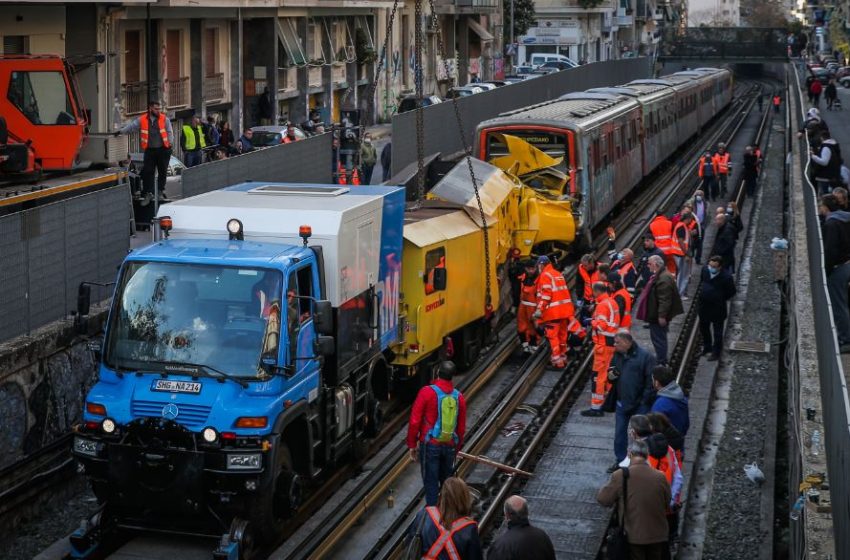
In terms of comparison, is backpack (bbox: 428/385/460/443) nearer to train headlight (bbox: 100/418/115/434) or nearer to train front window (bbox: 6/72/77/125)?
train headlight (bbox: 100/418/115/434)

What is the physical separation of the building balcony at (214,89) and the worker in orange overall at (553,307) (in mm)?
22348

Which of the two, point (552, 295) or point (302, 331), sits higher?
point (302, 331)

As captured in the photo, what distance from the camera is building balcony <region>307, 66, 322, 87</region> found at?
47.7m

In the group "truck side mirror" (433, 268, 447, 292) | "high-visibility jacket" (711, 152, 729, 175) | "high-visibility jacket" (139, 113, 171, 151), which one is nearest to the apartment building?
"high-visibility jacket" (139, 113, 171, 151)

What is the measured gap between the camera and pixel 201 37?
3888 centimetres

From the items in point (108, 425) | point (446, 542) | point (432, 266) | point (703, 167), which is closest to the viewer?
point (446, 542)

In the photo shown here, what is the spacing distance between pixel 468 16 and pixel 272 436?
5902 centimetres

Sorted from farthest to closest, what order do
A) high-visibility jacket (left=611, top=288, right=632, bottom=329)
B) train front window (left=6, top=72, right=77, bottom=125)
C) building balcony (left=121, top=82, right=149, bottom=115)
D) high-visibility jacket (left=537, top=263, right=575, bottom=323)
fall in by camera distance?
building balcony (left=121, top=82, right=149, bottom=115)
train front window (left=6, top=72, right=77, bottom=125)
high-visibility jacket (left=537, top=263, right=575, bottom=323)
high-visibility jacket (left=611, top=288, right=632, bottom=329)

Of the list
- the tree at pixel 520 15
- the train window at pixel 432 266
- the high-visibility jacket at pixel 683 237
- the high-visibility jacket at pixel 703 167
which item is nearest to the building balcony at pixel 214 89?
the high-visibility jacket at pixel 703 167

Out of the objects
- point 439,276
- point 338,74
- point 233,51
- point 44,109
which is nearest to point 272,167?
point 44,109

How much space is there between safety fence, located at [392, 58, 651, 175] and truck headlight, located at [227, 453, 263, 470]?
15.9 meters

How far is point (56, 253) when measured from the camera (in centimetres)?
1509

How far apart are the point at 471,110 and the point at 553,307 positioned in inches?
722

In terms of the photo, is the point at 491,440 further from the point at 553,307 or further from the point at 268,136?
the point at 268,136
